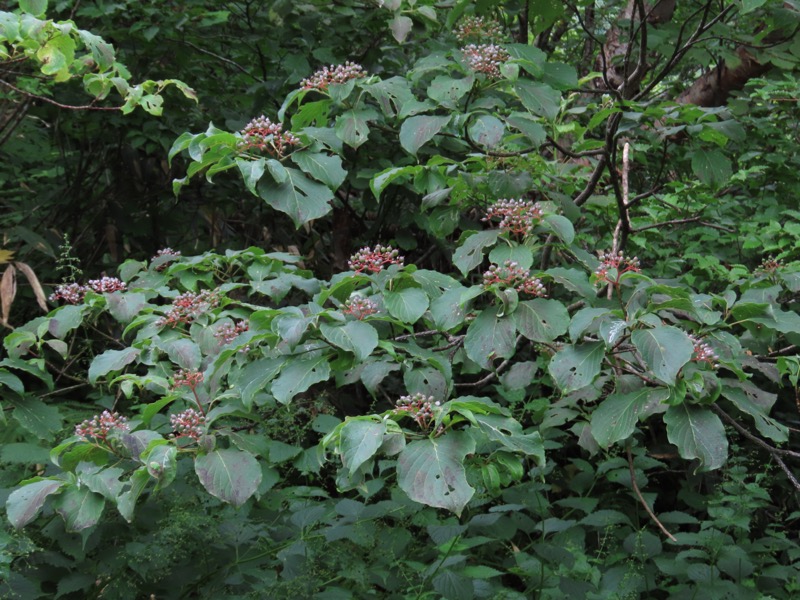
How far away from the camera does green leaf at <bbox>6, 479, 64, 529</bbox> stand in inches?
78.6

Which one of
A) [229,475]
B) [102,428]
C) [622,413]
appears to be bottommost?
[102,428]

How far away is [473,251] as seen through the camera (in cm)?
211

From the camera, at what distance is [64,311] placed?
2.50 m

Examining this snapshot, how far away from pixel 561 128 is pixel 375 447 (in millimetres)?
1831

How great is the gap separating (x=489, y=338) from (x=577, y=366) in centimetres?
21

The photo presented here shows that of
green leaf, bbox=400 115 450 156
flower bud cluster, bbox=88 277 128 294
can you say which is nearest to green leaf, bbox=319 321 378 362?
green leaf, bbox=400 115 450 156

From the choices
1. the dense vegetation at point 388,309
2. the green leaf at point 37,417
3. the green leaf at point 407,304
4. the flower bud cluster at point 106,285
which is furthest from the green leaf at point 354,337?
the green leaf at point 37,417

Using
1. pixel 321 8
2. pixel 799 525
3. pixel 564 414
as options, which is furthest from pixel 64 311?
pixel 799 525

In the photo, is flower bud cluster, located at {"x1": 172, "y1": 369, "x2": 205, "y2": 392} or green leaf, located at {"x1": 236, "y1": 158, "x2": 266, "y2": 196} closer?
green leaf, located at {"x1": 236, "y1": 158, "x2": 266, "y2": 196}

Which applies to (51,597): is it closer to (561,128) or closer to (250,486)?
(250,486)

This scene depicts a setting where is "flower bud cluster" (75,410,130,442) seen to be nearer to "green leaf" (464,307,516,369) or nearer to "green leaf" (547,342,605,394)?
"green leaf" (464,307,516,369)

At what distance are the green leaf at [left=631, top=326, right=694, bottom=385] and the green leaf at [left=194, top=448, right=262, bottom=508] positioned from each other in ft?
2.91

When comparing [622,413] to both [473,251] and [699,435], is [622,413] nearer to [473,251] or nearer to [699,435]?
[699,435]

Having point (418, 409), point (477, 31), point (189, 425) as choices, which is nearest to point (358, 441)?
point (418, 409)
